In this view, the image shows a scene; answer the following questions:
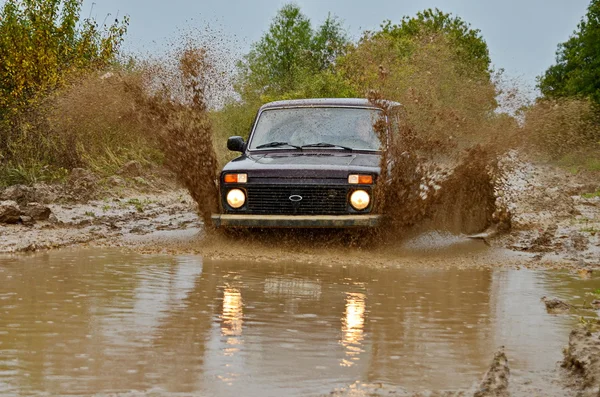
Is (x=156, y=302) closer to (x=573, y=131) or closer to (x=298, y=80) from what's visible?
(x=573, y=131)

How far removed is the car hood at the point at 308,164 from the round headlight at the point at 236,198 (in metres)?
0.20

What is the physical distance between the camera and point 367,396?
401 centimetres

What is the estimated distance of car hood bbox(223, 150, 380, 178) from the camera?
9.36m

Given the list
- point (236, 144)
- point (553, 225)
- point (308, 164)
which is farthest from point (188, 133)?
point (553, 225)

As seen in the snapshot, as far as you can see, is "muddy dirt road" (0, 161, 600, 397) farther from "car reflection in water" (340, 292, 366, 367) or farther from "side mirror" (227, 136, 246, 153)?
"side mirror" (227, 136, 246, 153)

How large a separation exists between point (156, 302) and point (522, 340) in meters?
2.30

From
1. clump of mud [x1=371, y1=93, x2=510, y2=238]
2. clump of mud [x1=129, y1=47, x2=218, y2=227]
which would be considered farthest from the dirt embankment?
clump of mud [x1=371, y1=93, x2=510, y2=238]

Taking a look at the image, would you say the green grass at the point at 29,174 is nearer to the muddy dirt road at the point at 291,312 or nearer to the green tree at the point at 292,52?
the muddy dirt road at the point at 291,312

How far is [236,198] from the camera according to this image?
955 cm

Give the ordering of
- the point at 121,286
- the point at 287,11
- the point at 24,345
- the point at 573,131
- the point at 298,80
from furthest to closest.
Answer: the point at 287,11 → the point at 298,80 → the point at 573,131 → the point at 121,286 → the point at 24,345

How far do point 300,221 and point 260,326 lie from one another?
3689 millimetres

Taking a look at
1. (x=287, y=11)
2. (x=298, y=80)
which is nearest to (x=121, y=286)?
(x=298, y=80)

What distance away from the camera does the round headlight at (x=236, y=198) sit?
31.3 ft

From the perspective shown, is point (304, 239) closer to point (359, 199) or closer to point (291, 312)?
point (359, 199)
